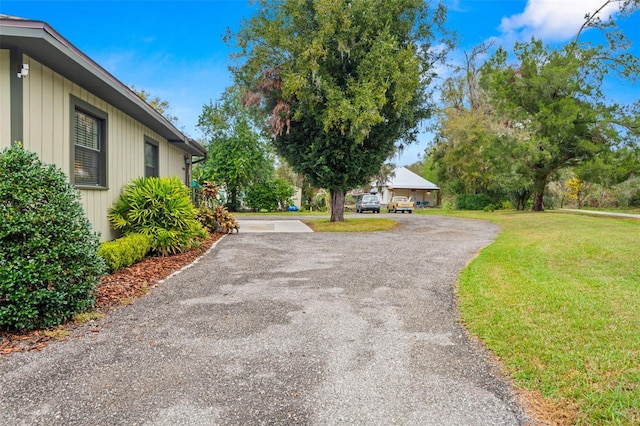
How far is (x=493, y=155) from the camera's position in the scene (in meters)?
21.8

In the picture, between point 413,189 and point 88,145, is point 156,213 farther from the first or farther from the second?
point 413,189

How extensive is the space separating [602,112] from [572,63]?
9.24ft

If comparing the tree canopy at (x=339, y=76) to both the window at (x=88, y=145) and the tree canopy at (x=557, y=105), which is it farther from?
the tree canopy at (x=557, y=105)

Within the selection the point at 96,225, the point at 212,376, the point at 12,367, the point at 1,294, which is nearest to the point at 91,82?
the point at 96,225

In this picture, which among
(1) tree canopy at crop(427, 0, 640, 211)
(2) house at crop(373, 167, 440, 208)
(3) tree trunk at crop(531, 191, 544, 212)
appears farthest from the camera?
(2) house at crop(373, 167, 440, 208)

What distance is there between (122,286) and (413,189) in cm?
3545

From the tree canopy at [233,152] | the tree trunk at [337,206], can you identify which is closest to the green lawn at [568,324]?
the tree trunk at [337,206]

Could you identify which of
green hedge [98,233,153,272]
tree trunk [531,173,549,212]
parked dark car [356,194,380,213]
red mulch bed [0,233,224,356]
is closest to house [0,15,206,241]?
green hedge [98,233,153,272]

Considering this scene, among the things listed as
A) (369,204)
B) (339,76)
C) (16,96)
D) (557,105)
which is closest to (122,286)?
(16,96)

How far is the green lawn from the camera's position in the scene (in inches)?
95.5

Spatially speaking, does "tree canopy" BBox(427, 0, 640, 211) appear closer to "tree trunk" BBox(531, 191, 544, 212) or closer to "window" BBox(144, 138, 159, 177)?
"tree trunk" BBox(531, 191, 544, 212)

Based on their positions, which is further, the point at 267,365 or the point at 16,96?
the point at 16,96

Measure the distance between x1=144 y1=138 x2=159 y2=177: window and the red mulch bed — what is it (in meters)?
2.69

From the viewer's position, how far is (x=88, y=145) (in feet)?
21.1
